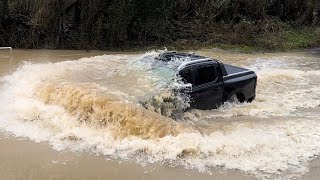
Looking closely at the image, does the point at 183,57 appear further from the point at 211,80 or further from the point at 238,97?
the point at 238,97

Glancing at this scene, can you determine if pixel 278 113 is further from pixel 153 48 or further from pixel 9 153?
pixel 153 48

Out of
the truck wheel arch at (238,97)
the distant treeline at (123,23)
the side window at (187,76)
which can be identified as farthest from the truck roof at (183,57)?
the distant treeline at (123,23)

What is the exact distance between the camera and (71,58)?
16.6 m

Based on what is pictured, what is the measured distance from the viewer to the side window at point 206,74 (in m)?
10.0

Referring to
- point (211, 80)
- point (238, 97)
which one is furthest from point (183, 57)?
point (238, 97)

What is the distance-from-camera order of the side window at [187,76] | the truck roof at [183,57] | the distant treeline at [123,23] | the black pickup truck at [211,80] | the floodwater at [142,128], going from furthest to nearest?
the distant treeline at [123,23]
the truck roof at [183,57]
the black pickup truck at [211,80]
the side window at [187,76]
the floodwater at [142,128]

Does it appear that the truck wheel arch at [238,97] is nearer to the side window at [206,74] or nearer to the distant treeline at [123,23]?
the side window at [206,74]

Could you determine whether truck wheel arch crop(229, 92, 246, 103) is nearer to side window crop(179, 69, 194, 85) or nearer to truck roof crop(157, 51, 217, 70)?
truck roof crop(157, 51, 217, 70)

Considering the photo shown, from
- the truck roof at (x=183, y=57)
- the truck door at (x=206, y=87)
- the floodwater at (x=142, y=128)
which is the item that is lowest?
the floodwater at (x=142, y=128)

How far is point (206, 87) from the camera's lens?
10.0 metres

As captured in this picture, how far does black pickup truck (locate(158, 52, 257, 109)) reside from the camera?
9812mm

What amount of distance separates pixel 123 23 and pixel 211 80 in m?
9.45

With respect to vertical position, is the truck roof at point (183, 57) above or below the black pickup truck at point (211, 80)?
above

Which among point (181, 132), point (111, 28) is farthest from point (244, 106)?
point (111, 28)
